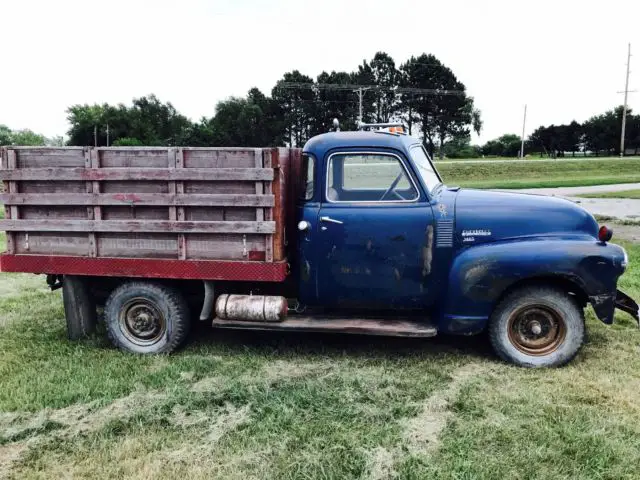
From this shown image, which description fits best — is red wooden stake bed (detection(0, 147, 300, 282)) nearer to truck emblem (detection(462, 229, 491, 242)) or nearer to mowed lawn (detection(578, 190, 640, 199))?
truck emblem (detection(462, 229, 491, 242))

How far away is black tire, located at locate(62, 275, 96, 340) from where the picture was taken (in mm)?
5344

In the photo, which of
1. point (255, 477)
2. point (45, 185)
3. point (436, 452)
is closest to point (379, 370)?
point (436, 452)

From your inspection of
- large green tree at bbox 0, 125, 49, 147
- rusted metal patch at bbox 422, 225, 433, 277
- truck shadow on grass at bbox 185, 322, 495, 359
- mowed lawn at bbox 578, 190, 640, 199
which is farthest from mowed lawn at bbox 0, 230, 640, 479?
large green tree at bbox 0, 125, 49, 147

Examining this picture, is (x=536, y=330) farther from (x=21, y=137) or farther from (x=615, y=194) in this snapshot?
(x=21, y=137)

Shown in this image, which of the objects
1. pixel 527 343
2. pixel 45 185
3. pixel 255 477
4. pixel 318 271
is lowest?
pixel 255 477

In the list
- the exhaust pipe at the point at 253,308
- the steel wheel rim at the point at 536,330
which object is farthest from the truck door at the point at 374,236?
the steel wheel rim at the point at 536,330

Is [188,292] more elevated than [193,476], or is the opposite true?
[188,292]

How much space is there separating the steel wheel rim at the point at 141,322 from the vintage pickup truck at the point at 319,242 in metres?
0.02

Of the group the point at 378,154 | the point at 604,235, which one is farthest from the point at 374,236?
the point at 604,235

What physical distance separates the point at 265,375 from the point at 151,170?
2020 mm

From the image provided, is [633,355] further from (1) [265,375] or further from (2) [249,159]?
(2) [249,159]

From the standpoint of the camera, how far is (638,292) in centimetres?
670

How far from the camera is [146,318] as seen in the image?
524cm

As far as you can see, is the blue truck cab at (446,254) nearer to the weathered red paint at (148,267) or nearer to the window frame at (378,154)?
the window frame at (378,154)
